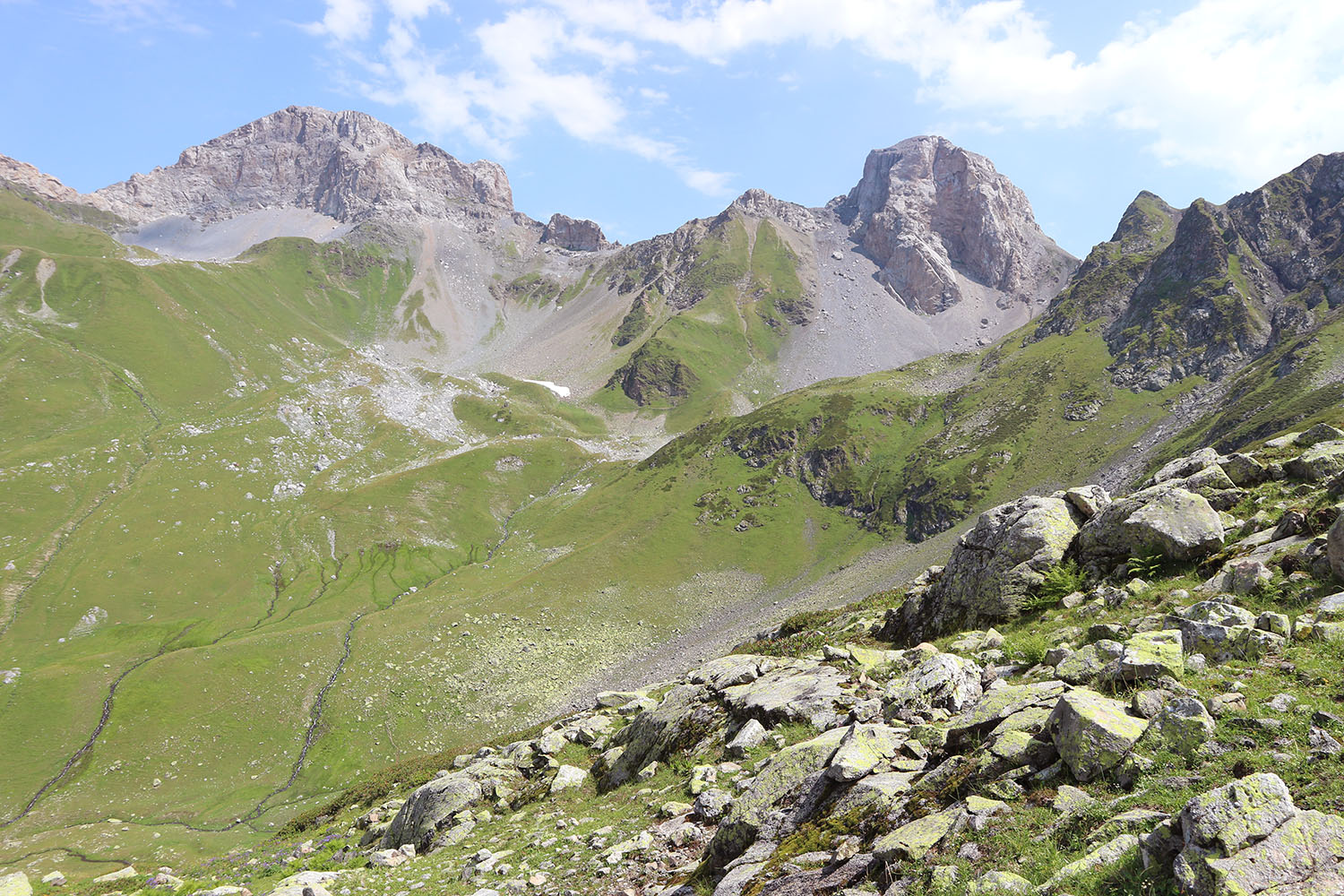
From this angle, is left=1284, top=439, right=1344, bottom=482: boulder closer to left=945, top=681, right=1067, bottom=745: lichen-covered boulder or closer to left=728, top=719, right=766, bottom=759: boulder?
left=945, top=681, right=1067, bottom=745: lichen-covered boulder

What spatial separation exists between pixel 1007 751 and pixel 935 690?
5035 millimetres

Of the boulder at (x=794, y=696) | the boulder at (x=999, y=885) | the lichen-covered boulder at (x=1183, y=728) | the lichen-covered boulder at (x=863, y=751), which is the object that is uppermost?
the lichen-covered boulder at (x=1183, y=728)

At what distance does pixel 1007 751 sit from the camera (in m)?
10.2

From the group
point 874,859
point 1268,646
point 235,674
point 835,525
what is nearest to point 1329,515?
point 1268,646

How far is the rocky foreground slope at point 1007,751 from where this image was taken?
7.60 m

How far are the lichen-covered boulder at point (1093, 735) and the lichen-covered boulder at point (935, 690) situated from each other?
4.92 meters

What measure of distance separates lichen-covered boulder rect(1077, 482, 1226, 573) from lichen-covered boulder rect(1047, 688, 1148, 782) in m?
13.3

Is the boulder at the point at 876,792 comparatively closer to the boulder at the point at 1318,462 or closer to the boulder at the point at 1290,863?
the boulder at the point at 1290,863

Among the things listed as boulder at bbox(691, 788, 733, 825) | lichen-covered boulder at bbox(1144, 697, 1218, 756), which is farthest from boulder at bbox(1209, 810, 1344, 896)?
boulder at bbox(691, 788, 733, 825)

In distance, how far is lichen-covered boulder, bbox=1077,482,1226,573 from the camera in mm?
19469

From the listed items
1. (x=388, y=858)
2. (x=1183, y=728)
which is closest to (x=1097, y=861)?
(x=1183, y=728)

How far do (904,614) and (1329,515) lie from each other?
15950mm

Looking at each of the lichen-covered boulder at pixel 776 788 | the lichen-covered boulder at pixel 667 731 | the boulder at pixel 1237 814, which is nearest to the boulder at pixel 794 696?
the lichen-covered boulder at pixel 667 731

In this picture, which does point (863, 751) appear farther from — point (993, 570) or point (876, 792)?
point (993, 570)
